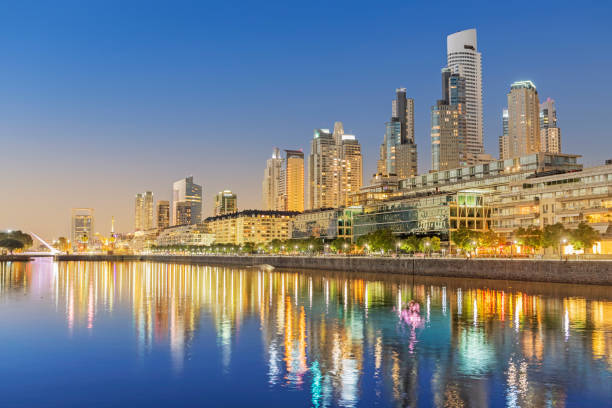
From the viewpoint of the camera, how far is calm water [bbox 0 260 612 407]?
29.1 meters

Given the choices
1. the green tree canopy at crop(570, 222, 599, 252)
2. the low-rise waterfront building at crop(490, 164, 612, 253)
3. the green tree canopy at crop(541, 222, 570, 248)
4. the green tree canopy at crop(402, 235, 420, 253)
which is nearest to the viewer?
the green tree canopy at crop(570, 222, 599, 252)

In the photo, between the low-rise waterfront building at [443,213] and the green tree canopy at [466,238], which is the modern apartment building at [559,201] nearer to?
the low-rise waterfront building at [443,213]

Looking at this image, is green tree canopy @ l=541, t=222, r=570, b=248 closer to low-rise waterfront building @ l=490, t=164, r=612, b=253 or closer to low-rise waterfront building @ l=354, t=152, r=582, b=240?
low-rise waterfront building @ l=490, t=164, r=612, b=253

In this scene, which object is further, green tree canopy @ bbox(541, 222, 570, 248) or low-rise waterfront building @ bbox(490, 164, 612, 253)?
low-rise waterfront building @ bbox(490, 164, 612, 253)

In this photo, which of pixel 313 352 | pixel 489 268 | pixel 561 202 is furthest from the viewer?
pixel 561 202

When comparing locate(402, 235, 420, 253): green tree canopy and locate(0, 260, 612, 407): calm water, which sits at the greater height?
locate(402, 235, 420, 253): green tree canopy

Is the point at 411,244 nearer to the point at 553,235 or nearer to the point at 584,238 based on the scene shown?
the point at 553,235

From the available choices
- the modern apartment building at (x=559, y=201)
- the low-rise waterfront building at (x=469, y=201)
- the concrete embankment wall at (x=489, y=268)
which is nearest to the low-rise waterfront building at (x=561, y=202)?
the modern apartment building at (x=559, y=201)

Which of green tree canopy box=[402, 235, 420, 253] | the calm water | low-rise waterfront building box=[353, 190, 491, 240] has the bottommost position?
the calm water

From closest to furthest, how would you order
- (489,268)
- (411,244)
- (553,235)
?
(489,268) < (553,235) < (411,244)

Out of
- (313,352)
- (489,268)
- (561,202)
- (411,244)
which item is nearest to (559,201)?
(561,202)

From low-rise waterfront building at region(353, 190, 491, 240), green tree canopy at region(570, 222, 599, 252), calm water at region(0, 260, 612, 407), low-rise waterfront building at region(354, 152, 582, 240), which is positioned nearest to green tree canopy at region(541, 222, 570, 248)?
green tree canopy at region(570, 222, 599, 252)

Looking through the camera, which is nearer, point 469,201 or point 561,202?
point 561,202

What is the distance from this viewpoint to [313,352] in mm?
38438
